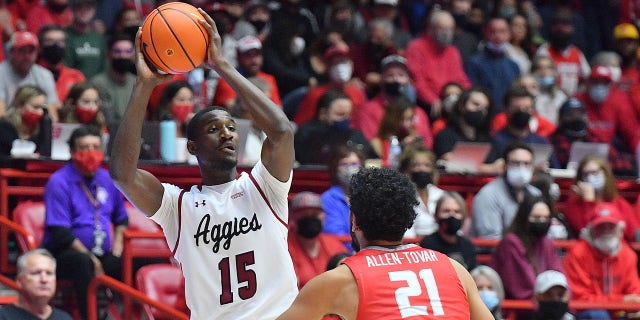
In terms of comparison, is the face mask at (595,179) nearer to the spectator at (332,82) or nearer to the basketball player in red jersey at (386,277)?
the spectator at (332,82)

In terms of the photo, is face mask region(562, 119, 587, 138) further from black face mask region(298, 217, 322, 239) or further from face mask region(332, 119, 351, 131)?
black face mask region(298, 217, 322, 239)

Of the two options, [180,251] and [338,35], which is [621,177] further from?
[180,251]

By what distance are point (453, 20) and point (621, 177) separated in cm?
333

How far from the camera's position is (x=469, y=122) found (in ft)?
40.5

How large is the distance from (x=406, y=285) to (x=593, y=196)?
7.22 meters

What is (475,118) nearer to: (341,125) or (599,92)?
(341,125)

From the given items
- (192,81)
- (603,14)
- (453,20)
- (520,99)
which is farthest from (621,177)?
(603,14)

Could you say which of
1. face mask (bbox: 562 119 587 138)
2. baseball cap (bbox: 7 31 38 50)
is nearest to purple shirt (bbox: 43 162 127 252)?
baseball cap (bbox: 7 31 38 50)

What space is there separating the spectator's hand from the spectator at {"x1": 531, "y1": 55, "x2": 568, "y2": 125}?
7.58 feet

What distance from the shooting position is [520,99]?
40.5 ft

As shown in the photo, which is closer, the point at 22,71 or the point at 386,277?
the point at 386,277

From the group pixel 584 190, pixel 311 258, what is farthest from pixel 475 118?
pixel 311 258

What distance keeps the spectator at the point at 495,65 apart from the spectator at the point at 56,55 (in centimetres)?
473

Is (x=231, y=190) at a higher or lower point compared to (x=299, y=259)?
higher
